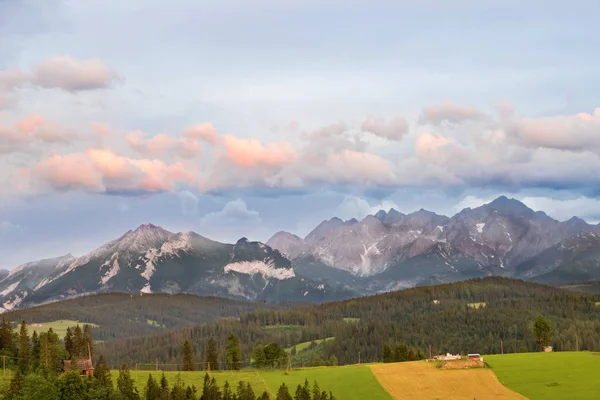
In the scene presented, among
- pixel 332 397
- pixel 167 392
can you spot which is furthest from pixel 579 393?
pixel 167 392

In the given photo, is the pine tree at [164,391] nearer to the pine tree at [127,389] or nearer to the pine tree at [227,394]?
the pine tree at [127,389]

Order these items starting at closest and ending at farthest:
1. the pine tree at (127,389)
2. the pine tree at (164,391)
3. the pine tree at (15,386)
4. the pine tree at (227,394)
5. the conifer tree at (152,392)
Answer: the pine tree at (15,386), the pine tree at (164,391), the pine tree at (127,389), the pine tree at (227,394), the conifer tree at (152,392)

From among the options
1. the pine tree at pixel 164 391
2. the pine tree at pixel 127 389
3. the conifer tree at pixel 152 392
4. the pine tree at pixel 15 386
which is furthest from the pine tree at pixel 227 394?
the pine tree at pixel 15 386

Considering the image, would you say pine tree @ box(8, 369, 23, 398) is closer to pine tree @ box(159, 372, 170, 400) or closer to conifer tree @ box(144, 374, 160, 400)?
conifer tree @ box(144, 374, 160, 400)

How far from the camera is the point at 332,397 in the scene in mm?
196000

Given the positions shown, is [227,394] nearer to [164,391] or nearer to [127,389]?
[164,391]

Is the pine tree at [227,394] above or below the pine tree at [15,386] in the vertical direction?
below

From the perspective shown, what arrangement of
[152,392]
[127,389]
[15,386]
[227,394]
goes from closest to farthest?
1. [15,386]
2. [227,394]
3. [127,389]
4. [152,392]

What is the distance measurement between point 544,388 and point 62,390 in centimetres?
12094

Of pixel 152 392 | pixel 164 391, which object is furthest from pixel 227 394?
pixel 152 392

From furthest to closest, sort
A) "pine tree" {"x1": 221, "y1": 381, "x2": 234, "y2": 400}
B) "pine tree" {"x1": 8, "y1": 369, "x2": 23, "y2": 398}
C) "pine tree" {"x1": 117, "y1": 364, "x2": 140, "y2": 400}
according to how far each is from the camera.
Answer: "pine tree" {"x1": 221, "y1": 381, "x2": 234, "y2": 400} → "pine tree" {"x1": 117, "y1": 364, "x2": 140, "y2": 400} → "pine tree" {"x1": 8, "y1": 369, "x2": 23, "y2": 398}

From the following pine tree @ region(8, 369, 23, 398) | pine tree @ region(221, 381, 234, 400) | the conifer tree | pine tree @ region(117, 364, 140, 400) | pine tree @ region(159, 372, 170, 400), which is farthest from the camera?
the conifer tree

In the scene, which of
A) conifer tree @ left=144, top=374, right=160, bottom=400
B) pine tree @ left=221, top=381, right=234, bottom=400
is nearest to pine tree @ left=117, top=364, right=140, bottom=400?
conifer tree @ left=144, top=374, right=160, bottom=400

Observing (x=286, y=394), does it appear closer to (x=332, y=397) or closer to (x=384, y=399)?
(x=332, y=397)
